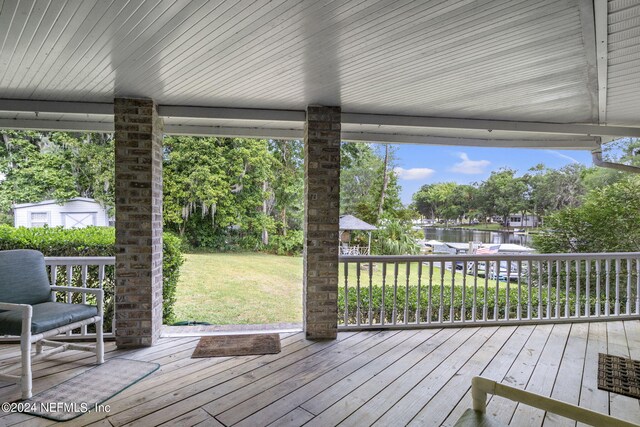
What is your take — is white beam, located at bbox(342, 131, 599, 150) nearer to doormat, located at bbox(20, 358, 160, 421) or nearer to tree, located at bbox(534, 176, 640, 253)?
tree, located at bbox(534, 176, 640, 253)

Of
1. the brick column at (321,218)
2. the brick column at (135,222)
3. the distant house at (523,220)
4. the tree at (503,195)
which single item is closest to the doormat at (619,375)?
the brick column at (321,218)

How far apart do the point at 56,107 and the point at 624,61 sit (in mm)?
4827

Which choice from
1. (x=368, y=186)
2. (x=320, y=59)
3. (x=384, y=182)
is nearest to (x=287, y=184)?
(x=368, y=186)

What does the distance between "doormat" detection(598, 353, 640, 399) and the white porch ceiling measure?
2.33 metres

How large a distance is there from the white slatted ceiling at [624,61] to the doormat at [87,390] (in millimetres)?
3781

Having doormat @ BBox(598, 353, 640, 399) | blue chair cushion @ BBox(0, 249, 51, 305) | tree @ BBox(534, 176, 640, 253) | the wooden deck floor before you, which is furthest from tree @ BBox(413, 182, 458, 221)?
blue chair cushion @ BBox(0, 249, 51, 305)

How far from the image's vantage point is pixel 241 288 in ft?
24.5

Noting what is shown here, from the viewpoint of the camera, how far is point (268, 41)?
2029mm

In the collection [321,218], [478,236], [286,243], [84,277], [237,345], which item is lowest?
[237,345]

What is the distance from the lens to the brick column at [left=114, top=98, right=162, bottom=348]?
3.12m

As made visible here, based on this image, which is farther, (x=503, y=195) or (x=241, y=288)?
(x=503, y=195)

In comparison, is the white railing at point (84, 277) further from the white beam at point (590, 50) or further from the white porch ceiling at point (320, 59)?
the white beam at point (590, 50)

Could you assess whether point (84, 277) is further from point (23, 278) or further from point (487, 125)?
point (487, 125)

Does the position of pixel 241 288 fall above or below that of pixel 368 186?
below
